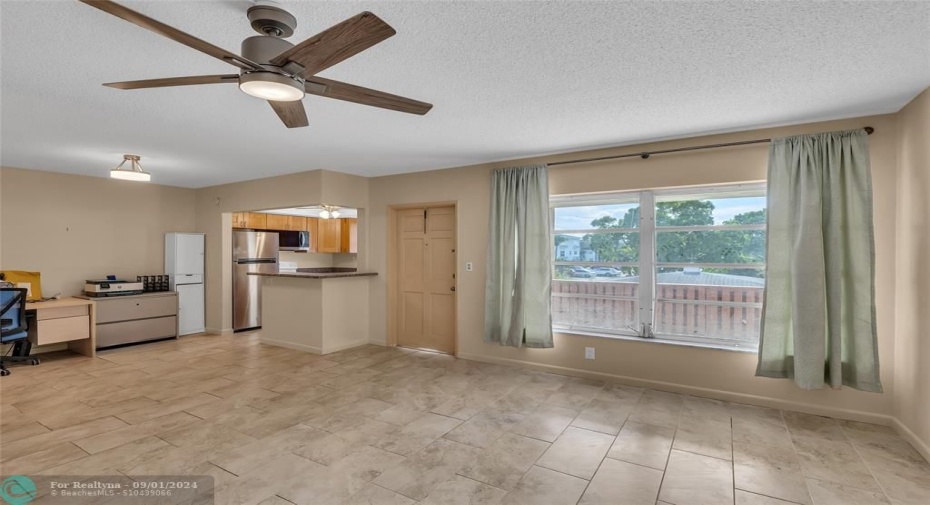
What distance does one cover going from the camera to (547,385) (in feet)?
13.6

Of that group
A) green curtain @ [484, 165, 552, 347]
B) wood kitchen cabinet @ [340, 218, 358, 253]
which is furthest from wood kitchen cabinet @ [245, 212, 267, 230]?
green curtain @ [484, 165, 552, 347]

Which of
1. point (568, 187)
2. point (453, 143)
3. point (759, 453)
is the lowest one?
point (759, 453)

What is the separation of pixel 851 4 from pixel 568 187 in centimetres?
274

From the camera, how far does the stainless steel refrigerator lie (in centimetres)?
675

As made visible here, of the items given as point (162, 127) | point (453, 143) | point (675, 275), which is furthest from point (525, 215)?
point (162, 127)

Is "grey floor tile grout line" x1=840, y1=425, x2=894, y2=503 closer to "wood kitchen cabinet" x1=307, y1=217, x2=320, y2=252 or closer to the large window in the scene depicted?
the large window

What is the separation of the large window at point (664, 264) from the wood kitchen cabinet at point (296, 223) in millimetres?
5118

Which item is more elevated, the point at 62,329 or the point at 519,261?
the point at 519,261

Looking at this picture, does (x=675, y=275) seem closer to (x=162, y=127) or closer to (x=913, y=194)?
(x=913, y=194)

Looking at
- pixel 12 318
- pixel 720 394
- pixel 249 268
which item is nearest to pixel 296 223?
pixel 249 268

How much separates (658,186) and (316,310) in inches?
167

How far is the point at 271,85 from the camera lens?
1.81 m

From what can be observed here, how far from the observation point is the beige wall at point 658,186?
126 inches

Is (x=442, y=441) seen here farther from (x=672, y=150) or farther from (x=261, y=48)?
(x=672, y=150)
